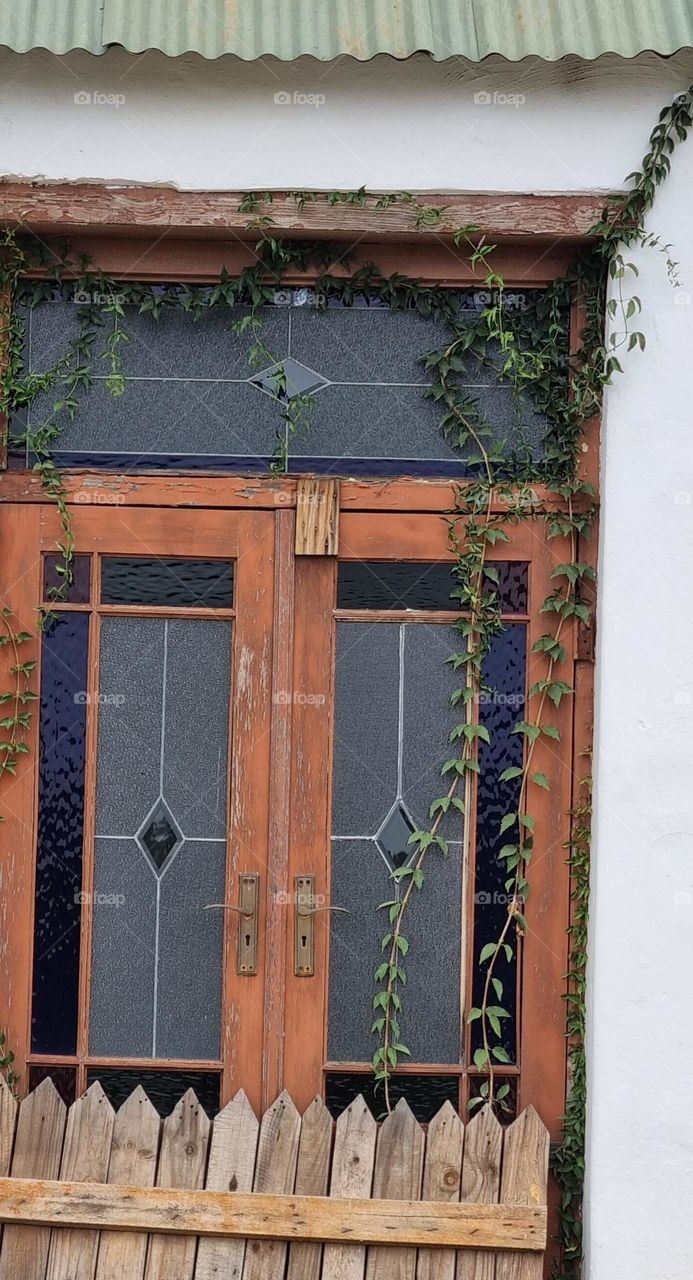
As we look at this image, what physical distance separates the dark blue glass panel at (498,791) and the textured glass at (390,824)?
68mm

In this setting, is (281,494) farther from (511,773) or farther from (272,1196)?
(272,1196)

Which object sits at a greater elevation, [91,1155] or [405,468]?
[405,468]

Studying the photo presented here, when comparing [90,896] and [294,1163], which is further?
[90,896]

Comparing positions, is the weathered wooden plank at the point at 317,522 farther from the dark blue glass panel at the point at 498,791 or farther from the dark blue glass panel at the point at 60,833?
the dark blue glass panel at the point at 60,833

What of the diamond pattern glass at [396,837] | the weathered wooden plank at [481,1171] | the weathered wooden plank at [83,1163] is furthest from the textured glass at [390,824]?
the weathered wooden plank at [83,1163]

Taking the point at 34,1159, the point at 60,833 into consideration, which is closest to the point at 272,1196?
the point at 34,1159

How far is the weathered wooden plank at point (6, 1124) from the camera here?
297 centimetres

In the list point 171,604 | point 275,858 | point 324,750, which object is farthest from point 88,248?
point 275,858

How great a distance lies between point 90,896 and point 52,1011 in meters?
0.34

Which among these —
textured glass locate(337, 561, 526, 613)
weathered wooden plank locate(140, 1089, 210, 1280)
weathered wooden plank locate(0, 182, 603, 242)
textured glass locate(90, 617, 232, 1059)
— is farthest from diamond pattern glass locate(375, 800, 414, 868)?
weathered wooden plank locate(0, 182, 603, 242)

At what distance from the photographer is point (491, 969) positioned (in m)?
3.15

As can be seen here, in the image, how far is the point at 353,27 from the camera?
2.96 meters

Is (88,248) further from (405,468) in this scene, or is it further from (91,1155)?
(91,1155)

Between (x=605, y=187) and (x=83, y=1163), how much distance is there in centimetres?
297
